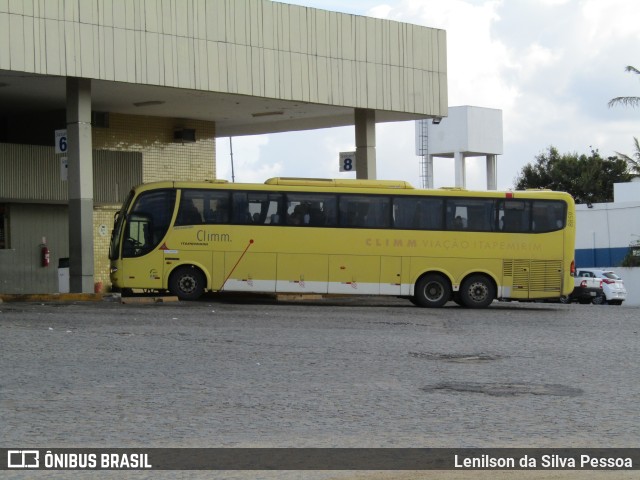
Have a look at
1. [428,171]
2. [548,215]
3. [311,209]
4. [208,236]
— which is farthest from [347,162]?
[428,171]

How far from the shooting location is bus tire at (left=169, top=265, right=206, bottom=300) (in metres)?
28.5

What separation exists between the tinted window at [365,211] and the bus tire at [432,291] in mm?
1703

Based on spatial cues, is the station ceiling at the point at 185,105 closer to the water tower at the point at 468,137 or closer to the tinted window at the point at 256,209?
the tinted window at the point at 256,209

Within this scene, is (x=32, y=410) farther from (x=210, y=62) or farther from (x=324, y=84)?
(x=324, y=84)

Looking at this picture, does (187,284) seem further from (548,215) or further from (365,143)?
(548,215)

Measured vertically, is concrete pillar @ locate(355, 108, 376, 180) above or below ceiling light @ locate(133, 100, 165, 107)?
below

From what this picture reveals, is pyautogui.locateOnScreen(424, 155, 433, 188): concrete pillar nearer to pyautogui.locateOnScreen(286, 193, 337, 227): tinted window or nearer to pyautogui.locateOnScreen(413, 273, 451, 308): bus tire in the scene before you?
pyautogui.locateOnScreen(413, 273, 451, 308): bus tire

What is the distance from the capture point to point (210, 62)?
29.7 metres

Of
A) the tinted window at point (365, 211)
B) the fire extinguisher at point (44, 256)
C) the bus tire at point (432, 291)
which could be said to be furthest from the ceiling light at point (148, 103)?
the bus tire at point (432, 291)

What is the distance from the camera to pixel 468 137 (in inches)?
2243

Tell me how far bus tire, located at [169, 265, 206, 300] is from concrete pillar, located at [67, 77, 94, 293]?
2.05 meters

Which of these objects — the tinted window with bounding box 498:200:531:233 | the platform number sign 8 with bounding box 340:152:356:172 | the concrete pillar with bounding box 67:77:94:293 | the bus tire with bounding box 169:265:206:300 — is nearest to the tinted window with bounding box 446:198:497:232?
the tinted window with bounding box 498:200:531:233

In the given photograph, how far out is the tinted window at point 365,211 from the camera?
29203mm

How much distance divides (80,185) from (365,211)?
23.2ft
